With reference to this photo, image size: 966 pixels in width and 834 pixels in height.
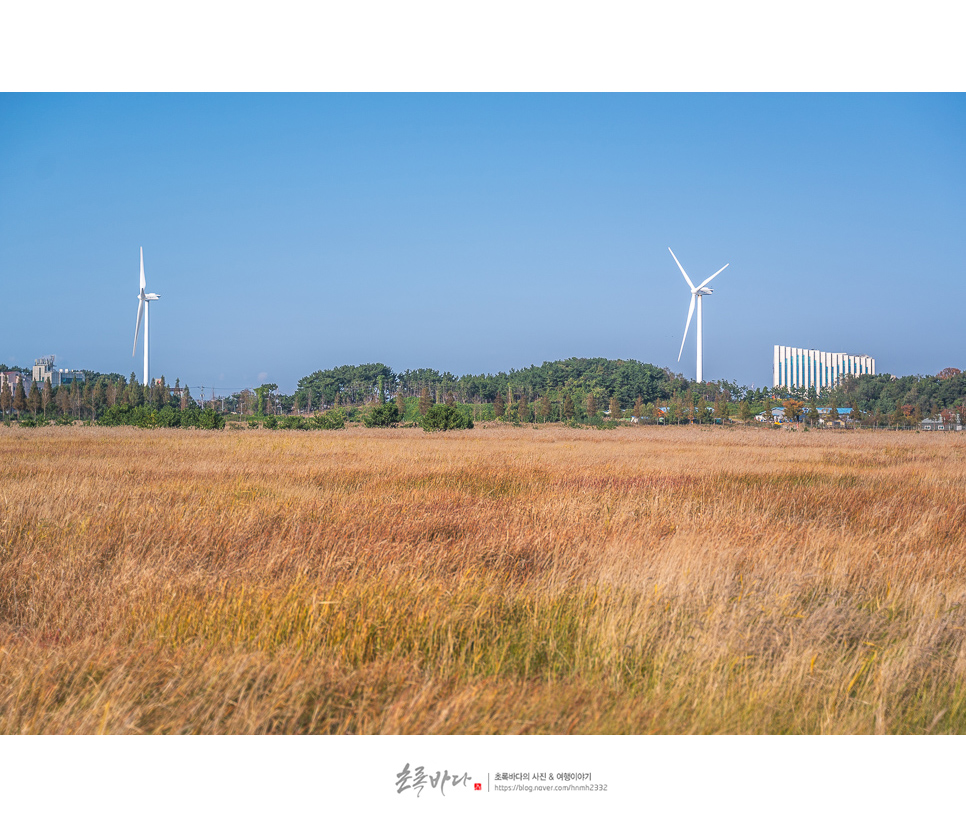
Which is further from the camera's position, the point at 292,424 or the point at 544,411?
the point at 544,411

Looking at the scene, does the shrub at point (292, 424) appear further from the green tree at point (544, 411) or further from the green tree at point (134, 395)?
the green tree at point (544, 411)

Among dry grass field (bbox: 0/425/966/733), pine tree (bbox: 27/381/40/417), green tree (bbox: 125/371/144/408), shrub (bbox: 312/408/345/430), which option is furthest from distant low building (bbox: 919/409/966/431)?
pine tree (bbox: 27/381/40/417)

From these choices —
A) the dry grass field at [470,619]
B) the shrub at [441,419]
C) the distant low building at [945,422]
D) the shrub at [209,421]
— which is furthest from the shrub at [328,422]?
the distant low building at [945,422]

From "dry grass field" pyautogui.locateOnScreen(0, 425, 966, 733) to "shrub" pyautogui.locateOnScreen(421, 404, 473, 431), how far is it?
40.7 meters

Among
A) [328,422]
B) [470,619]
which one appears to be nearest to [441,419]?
[328,422]

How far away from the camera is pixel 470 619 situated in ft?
16.1

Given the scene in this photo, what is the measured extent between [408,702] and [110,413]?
58614 mm

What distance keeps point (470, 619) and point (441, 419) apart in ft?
153

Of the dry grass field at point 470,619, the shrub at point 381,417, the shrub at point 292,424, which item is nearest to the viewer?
the dry grass field at point 470,619

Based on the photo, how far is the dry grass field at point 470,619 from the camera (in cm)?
370

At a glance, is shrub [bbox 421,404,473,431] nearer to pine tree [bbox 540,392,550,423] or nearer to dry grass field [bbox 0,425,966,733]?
dry grass field [bbox 0,425,966,733]

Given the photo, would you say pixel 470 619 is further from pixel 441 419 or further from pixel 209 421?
pixel 209 421

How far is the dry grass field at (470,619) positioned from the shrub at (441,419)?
134 feet
